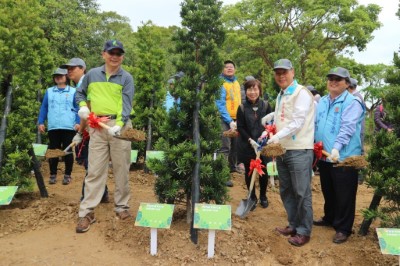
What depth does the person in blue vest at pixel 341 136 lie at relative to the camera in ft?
13.6

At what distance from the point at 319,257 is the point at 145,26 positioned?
21.3ft

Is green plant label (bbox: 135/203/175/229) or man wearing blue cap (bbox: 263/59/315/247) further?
man wearing blue cap (bbox: 263/59/315/247)

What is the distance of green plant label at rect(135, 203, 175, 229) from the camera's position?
A: 3.84 meters

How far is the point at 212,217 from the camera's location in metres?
3.82

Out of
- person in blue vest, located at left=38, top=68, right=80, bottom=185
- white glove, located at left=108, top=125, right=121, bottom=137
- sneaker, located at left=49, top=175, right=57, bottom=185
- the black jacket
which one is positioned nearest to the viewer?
white glove, located at left=108, top=125, right=121, bottom=137

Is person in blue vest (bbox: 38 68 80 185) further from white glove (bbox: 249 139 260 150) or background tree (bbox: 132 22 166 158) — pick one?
white glove (bbox: 249 139 260 150)

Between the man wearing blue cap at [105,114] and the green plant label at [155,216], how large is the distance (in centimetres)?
80

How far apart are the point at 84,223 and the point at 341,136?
3304 millimetres

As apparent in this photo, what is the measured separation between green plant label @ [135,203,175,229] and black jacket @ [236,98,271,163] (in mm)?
1867

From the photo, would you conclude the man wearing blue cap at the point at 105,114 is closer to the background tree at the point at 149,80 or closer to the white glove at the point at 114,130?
the white glove at the point at 114,130

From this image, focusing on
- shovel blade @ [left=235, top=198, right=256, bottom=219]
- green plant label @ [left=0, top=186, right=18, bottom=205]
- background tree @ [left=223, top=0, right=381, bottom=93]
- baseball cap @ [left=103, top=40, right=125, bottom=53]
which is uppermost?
background tree @ [left=223, top=0, right=381, bottom=93]

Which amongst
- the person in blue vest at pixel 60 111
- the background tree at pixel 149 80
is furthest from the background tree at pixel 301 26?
the person in blue vest at pixel 60 111

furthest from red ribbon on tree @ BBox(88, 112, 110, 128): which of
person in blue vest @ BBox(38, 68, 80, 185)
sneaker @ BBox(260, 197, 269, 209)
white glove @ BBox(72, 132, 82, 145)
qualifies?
sneaker @ BBox(260, 197, 269, 209)

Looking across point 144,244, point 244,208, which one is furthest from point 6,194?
point 244,208
